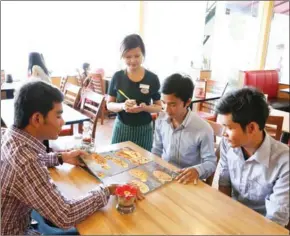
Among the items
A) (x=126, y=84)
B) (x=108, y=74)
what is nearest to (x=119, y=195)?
(x=126, y=84)

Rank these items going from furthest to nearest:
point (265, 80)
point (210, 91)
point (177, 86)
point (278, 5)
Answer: point (278, 5)
point (265, 80)
point (210, 91)
point (177, 86)

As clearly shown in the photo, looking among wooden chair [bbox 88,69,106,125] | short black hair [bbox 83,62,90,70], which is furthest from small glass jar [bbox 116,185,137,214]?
short black hair [bbox 83,62,90,70]

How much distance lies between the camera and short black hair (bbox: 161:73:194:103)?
1.44m

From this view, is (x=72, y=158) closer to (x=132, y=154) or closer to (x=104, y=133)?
(x=132, y=154)

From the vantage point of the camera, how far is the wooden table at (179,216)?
0.92 m

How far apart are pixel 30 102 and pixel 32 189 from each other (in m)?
0.31

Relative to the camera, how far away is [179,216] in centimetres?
99

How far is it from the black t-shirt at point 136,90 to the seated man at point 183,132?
27cm

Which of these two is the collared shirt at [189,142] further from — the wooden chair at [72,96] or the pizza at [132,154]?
the wooden chair at [72,96]

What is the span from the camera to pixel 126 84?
6.20 feet

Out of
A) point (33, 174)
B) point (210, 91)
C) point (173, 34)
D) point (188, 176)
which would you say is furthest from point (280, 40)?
point (33, 174)

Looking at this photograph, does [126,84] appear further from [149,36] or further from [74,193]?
[149,36]

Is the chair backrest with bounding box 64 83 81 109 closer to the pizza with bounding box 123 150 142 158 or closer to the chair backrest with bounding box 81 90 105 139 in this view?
the chair backrest with bounding box 81 90 105 139

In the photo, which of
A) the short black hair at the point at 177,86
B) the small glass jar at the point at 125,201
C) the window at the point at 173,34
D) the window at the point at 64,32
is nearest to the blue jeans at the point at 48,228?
the small glass jar at the point at 125,201
